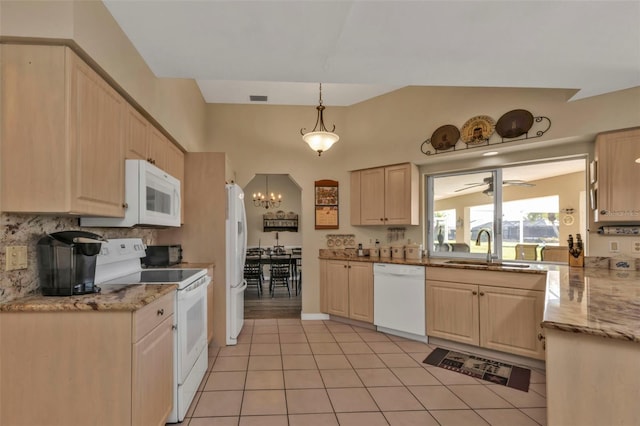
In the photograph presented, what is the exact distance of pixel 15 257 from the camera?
1.58 metres

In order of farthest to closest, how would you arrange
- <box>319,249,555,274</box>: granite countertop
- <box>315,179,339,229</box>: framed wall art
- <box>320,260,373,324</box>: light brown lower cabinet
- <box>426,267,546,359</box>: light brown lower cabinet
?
1. <box>315,179,339,229</box>: framed wall art
2. <box>320,260,373,324</box>: light brown lower cabinet
3. <box>319,249,555,274</box>: granite countertop
4. <box>426,267,546,359</box>: light brown lower cabinet

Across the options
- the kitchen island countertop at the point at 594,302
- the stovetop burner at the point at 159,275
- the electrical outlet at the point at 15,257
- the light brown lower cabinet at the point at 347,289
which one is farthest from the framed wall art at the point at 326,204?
the electrical outlet at the point at 15,257

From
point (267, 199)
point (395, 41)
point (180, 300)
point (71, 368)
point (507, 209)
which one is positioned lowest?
point (71, 368)

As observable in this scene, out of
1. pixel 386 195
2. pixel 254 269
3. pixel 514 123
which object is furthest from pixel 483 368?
pixel 254 269

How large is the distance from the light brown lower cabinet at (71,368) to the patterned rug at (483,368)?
8.23ft

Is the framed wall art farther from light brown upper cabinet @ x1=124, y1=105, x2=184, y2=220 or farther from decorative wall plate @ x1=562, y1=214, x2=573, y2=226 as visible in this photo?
decorative wall plate @ x1=562, y1=214, x2=573, y2=226

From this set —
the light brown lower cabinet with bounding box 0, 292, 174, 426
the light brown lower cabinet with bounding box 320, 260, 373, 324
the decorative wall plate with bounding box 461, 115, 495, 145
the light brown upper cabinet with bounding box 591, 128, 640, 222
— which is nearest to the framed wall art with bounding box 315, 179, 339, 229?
the light brown lower cabinet with bounding box 320, 260, 373, 324

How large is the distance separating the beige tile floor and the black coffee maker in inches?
45.6

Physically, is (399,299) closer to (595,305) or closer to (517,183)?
(517,183)

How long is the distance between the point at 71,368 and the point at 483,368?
303cm

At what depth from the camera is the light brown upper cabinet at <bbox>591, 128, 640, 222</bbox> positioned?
8.92ft

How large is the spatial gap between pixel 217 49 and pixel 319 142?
65.0 inches

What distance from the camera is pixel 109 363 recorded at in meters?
1.52

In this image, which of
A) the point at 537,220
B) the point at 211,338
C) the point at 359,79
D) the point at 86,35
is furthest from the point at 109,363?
the point at 537,220
